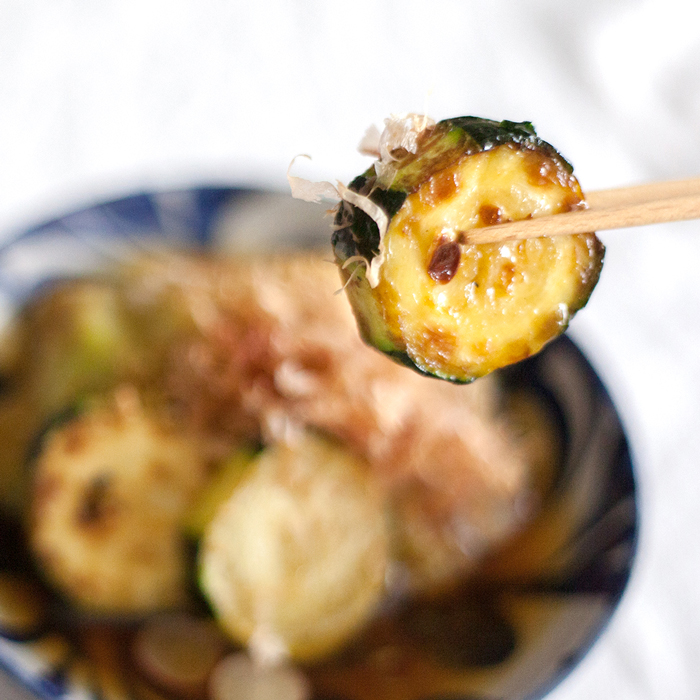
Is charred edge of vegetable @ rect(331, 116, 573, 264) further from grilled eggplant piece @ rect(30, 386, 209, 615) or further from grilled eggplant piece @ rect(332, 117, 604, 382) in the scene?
grilled eggplant piece @ rect(30, 386, 209, 615)

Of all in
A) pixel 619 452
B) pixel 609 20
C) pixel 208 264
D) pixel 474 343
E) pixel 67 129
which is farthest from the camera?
pixel 609 20

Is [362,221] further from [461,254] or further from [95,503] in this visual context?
[95,503]

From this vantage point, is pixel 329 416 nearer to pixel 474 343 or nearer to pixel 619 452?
pixel 619 452

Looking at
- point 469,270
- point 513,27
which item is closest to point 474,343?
point 469,270

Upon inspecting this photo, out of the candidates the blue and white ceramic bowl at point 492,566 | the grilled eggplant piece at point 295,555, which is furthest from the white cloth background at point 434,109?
the grilled eggplant piece at point 295,555

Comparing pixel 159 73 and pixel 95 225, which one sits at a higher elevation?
pixel 159 73

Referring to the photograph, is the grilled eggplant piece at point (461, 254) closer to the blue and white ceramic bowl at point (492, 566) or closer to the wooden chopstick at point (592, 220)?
the wooden chopstick at point (592, 220)

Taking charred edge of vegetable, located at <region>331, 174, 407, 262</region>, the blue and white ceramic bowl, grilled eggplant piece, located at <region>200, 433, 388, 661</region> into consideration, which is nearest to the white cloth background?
the blue and white ceramic bowl

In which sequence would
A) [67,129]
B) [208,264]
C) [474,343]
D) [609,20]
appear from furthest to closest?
[609,20], [67,129], [208,264], [474,343]
